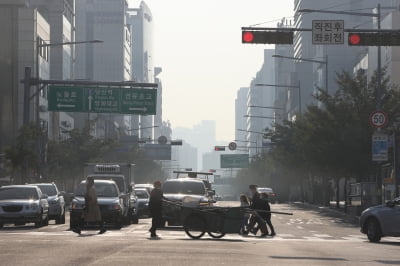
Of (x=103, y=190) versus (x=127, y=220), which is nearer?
(x=103, y=190)

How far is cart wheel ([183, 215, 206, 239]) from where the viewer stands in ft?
95.9

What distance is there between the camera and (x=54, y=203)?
42.5 m

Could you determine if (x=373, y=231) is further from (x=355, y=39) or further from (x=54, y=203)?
(x=54, y=203)

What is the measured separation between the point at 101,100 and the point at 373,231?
94.1ft

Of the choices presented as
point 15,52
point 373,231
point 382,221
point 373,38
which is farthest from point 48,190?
point 15,52

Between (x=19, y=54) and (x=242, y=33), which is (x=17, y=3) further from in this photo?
(x=242, y=33)

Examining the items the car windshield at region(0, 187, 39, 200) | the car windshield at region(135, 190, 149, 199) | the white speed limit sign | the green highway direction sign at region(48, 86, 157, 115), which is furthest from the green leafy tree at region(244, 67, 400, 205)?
the car windshield at region(0, 187, 39, 200)

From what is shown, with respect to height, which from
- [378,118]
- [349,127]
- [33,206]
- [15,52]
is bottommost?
[33,206]

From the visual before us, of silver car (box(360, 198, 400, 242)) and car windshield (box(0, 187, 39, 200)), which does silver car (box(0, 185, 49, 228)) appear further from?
silver car (box(360, 198, 400, 242))

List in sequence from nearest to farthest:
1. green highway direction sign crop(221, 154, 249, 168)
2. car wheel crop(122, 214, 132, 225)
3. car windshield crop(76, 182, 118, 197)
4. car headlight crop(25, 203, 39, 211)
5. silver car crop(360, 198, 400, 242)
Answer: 1. silver car crop(360, 198, 400, 242)
2. car windshield crop(76, 182, 118, 197)
3. car headlight crop(25, 203, 39, 211)
4. car wheel crop(122, 214, 132, 225)
5. green highway direction sign crop(221, 154, 249, 168)

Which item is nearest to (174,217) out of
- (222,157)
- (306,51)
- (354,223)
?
(354,223)

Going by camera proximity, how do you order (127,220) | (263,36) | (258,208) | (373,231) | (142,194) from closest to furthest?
(263,36) → (373,231) → (258,208) → (127,220) → (142,194)

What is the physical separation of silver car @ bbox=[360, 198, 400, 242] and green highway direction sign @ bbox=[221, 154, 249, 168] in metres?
126

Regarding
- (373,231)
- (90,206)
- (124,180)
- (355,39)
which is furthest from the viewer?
(124,180)
